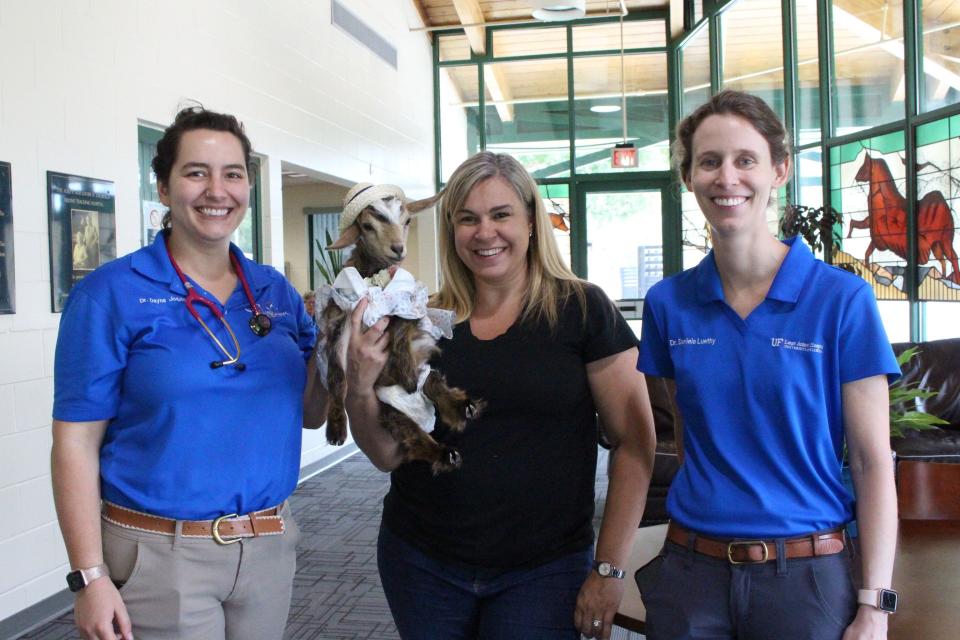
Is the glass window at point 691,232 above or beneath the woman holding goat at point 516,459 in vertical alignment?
above

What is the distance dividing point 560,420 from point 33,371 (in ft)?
9.25

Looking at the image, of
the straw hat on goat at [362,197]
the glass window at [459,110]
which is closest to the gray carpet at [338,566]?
the straw hat on goat at [362,197]

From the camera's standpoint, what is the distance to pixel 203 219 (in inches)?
63.3

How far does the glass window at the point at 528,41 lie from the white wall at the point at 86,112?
431 cm

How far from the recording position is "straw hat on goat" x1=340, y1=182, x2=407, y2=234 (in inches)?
60.4

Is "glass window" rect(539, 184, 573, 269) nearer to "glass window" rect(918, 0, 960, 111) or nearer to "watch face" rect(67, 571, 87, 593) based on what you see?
"glass window" rect(918, 0, 960, 111)

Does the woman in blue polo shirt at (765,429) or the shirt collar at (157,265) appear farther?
the shirt collar at (157,265)

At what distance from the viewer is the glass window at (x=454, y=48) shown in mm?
10344

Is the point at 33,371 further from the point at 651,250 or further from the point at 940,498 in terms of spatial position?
the point at 651,250

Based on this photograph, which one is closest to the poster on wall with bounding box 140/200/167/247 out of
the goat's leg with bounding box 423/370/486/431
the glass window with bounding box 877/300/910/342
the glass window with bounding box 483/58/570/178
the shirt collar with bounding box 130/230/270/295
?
the shirt collar with bounding box 130/230/270/295

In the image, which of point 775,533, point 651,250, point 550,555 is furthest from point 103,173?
point 651,250

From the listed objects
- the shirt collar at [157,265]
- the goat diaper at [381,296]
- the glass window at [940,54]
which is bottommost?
the goat diaper at [381,296]

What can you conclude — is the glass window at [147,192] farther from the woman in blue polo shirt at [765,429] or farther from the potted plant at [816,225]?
the potted plant at [816,225]

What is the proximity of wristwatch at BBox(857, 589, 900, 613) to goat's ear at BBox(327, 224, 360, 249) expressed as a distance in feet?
3.47
